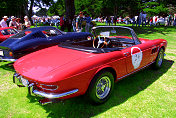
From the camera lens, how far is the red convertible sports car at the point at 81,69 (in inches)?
89.9

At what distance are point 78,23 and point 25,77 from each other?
29.9 ft

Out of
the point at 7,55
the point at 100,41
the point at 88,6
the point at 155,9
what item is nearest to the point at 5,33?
the point at 7,55

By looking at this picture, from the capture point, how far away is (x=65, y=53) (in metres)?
3.06

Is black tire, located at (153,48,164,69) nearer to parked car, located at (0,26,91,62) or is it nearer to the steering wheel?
the steering wheel

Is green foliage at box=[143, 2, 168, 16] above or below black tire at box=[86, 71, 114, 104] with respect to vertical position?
above

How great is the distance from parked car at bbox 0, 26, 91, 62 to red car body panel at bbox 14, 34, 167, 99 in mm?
1955

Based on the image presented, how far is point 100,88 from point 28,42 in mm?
3312

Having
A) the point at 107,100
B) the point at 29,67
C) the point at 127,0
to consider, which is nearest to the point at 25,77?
the point at 29,67

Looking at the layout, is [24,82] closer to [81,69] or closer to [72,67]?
[72,67]

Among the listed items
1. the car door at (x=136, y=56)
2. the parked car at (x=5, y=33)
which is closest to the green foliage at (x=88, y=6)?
the parked car at (x=5, y=33)

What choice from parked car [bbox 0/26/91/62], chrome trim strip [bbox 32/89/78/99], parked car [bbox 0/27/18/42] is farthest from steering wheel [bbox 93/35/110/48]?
parked car [bbox 0/27/18/42]

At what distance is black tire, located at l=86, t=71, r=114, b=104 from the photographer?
2.59 metres

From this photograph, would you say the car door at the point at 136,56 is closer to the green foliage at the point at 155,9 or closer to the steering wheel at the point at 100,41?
the steering wheel at the point at 100,41

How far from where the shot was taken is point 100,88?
2.84 metres
